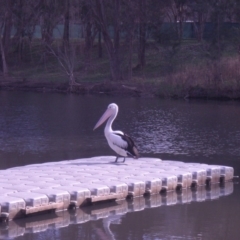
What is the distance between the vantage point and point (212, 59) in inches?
1336

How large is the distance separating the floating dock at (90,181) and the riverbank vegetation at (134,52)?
18.0 m

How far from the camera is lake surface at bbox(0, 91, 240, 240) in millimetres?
9930

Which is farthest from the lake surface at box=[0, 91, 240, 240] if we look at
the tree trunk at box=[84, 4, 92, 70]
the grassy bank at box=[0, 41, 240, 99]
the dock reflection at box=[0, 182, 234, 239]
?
the tree trunk at box=[84, 4, 92, 70]

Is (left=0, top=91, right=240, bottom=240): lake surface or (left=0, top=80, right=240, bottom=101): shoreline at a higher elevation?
(left=0, top=91, right=240, bottom=240): lake surface

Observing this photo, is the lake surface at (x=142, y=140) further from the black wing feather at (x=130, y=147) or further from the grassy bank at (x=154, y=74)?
the black wing feather at (x=130, y=147)

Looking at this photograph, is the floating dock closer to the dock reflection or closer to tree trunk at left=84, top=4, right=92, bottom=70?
the dock reflection

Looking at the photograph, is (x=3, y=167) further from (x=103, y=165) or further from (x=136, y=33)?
(x=136, y=33)

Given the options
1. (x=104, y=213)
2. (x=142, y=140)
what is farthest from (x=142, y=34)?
(x=104, y=213)

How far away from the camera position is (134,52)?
4372 centimetres

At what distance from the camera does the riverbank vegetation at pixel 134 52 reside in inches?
1254

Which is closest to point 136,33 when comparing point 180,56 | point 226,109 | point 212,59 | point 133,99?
point 180,56

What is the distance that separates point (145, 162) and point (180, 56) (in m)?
25.8

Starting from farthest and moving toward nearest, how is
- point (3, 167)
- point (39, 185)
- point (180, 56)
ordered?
point (180, 56) < point (3, 167) < point (39, 185)

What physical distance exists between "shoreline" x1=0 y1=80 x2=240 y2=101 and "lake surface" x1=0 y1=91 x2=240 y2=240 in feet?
4.11
